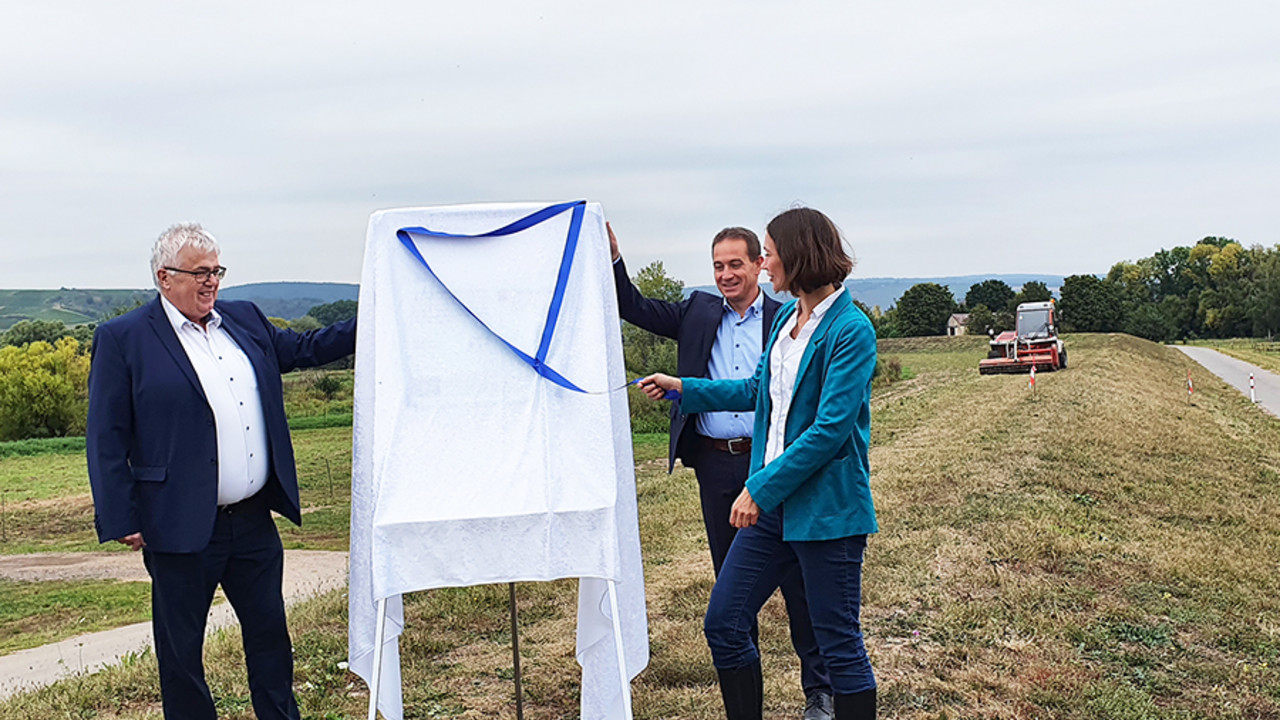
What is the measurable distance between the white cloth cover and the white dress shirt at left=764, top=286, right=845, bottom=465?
1.68 feet

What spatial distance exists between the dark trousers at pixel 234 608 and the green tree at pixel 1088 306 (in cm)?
6783

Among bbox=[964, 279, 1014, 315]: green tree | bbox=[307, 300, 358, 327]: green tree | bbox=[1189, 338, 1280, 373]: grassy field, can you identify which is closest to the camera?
bbox=[307, 300, 358, 327]: green tree

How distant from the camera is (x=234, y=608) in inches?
154

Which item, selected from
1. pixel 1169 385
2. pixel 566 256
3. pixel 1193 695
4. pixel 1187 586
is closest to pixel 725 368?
pixel 566 256

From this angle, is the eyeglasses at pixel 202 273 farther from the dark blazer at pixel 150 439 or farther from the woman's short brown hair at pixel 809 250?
the woman's short brown hair at pixel 809 250

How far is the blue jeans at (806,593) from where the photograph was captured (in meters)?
3.36

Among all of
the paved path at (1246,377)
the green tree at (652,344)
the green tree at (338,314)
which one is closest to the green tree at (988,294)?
the paved path at (1246,377)

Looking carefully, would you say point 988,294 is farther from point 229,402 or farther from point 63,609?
point 229,402

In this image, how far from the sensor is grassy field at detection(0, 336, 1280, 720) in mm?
4742

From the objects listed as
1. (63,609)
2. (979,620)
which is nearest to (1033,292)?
(63,609)

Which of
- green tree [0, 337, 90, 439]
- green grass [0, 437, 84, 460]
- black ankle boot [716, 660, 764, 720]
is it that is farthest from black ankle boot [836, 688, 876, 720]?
green tree [0, 337, 90, 439]

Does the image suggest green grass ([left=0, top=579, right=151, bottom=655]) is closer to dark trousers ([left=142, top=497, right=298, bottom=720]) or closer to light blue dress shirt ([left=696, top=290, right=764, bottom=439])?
dark trousers ([left=142, top=497, right=298, bottom=720])

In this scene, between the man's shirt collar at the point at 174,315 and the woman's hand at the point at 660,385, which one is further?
the woman's hand at the point at 660,385

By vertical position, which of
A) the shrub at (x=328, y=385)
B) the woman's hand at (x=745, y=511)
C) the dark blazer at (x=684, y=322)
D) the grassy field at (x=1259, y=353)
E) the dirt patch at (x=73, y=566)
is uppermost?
the dark blazer at (x=684, y=322)
